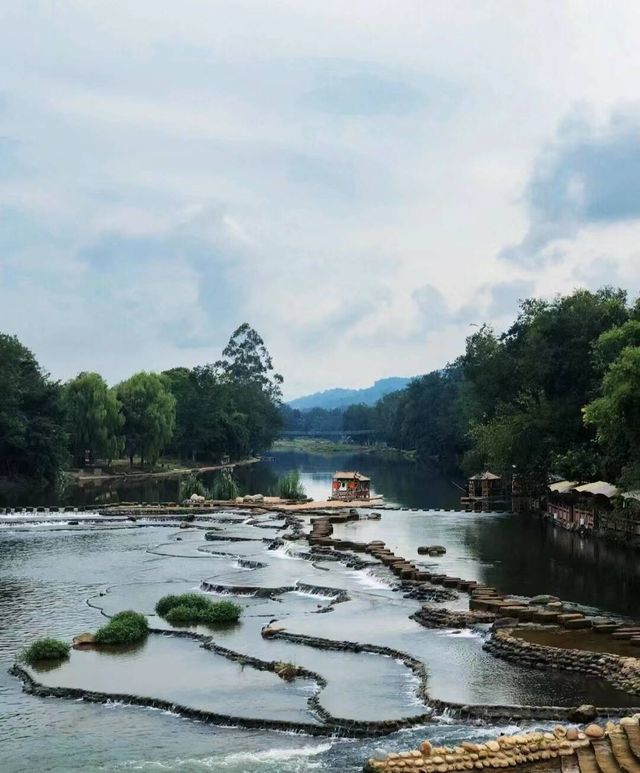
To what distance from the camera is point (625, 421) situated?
4616cm

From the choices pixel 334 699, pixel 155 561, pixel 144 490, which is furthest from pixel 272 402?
pixel 334 699

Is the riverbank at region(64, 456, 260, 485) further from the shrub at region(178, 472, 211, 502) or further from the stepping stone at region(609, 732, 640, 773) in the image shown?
the stepping stone at region(609, 732, 640, 773)

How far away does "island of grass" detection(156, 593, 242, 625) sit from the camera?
33781 mm

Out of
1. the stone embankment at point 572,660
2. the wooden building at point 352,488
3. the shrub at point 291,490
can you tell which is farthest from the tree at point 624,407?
the shrub at point 291,490

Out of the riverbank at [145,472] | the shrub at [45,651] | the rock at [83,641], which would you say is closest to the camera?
the shrub at [45,651]

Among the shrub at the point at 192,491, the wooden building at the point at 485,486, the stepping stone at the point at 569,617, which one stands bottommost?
the stepping stone at the point at 569,617

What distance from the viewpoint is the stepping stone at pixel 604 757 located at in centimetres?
1809

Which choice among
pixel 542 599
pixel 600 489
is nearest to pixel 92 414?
pixel 600 489

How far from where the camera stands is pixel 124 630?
3109 cm

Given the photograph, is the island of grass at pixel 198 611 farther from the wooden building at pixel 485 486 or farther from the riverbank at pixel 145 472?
the riverbank at pixel 145 472

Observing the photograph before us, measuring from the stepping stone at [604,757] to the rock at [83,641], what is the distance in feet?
55.4

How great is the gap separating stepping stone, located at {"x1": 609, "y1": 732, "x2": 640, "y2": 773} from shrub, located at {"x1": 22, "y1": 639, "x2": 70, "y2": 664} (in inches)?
654

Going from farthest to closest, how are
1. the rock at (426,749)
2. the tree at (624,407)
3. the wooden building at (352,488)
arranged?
the wooden building at (352,488) → the tree at (624,407) → the rock at (426,749)

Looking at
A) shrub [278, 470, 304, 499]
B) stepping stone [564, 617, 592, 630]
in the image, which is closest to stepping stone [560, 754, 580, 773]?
stepping stone [564, 617, 592, 630]
